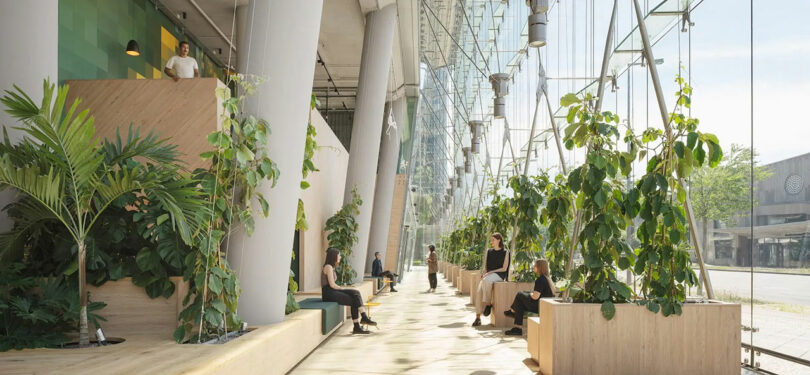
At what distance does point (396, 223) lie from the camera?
26.5 m

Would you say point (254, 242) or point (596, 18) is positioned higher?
point (596, 18)

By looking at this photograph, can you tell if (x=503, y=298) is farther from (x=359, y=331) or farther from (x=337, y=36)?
(x=337, y=36)

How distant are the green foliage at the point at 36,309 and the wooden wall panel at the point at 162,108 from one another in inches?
116

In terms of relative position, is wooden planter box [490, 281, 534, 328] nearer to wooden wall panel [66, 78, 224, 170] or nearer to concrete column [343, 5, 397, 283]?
wooden wall panel [66, 78, 224, 170]

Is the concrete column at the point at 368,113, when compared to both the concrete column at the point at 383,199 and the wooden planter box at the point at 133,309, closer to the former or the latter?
the concrete column at the point at 383,199

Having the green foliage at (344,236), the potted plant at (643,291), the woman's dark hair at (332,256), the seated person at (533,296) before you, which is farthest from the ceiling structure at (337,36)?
the potted plant at (643,291)

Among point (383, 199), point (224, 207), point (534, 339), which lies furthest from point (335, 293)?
point (383, 199)

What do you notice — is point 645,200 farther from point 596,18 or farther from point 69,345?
point 596,18

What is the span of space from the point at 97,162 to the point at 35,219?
0.80 meters

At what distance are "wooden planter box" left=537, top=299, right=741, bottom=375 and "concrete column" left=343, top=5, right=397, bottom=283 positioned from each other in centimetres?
911

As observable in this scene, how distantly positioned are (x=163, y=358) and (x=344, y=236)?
942 centimetres

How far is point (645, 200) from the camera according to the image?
18.7ft

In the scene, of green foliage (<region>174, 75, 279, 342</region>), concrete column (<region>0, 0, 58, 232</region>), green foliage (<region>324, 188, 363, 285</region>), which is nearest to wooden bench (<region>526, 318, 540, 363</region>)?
green foliage (<region>174, 75, 279, 342</region>)

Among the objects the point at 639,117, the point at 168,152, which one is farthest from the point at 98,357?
the point at 639,117
